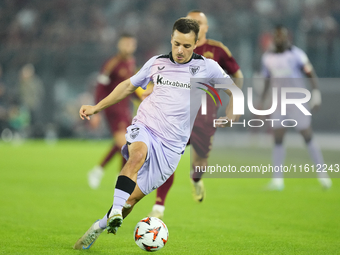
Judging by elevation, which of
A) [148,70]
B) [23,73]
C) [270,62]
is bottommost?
[23,73]

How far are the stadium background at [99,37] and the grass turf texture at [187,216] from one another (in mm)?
9233

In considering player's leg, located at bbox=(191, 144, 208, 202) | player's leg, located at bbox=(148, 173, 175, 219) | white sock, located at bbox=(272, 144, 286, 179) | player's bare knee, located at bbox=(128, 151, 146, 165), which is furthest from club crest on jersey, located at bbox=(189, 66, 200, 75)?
white sock, located at bbox=(272, 144, 286, 179)

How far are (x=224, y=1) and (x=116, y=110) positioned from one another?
1492 centimetres

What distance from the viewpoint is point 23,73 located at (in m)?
20.3

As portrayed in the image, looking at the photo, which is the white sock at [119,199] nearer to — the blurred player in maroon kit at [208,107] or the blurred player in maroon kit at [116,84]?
the blurred player in maroon kit at [208,107]

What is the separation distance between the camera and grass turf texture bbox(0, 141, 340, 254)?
15.2 ft

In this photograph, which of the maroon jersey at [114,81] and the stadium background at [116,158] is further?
the maroon jersey at [114,81]

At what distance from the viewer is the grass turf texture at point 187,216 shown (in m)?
4.64

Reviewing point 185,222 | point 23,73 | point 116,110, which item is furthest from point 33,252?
point 23,73

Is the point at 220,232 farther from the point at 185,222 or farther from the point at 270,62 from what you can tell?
the point at 270,62

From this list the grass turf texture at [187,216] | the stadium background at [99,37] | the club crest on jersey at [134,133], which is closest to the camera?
the club crest on jersey at [134,133]

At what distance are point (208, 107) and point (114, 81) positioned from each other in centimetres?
370

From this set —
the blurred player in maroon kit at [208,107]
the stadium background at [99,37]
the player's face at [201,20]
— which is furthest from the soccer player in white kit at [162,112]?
the stadium background at [99,37]

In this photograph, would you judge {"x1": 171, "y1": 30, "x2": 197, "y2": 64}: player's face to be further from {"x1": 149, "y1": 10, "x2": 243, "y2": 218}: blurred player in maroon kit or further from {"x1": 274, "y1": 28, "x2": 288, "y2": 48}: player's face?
{"x1": 274, "y1": 28, "x2": 288, "y2": 48}: player's face
